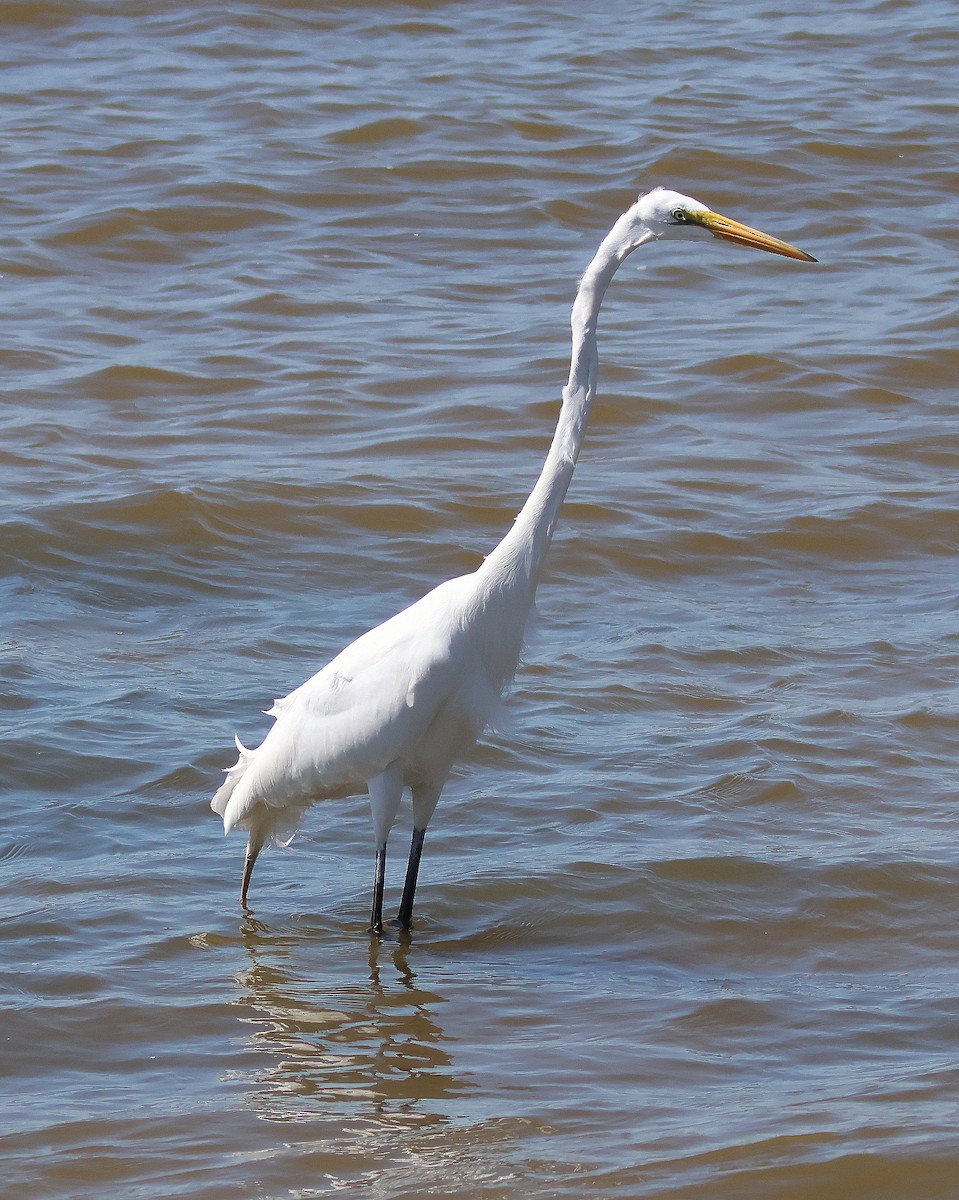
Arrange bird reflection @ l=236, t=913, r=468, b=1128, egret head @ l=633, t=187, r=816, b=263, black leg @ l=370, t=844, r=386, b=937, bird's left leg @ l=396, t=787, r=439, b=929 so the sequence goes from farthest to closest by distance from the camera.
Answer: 1. bird's left leg @ l=396, t=787, r=439, b=929
2. black leg @ l=370, t=844, r=386, b=937
3. egret head @ l=633, t=187, r=816, b=263
4. bird reflection @ l=236, t=913, r=468, b=1128

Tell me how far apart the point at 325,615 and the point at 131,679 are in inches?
40.6

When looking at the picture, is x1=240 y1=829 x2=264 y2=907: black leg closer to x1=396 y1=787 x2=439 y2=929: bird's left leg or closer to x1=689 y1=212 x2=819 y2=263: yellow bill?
x1=396 y1=787 x2=439 y2=929: bird's left leg

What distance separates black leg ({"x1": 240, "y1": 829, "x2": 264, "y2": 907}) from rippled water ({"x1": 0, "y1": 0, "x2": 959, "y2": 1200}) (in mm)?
92

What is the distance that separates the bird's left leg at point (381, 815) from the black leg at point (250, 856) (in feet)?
1.28

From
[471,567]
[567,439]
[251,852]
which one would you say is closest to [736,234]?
[567,439]

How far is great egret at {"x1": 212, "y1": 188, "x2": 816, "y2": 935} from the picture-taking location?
195 inches

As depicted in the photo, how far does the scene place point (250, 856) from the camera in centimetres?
534

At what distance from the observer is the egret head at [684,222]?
4.92m

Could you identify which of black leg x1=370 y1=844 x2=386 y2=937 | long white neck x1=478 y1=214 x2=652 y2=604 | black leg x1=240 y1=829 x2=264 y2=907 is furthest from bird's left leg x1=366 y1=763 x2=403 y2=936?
long white neck x1=478 y1=214 x2=652 y2=604

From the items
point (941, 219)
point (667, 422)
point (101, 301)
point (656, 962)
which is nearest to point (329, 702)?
point (656, 962)

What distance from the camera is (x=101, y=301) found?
37.2ft

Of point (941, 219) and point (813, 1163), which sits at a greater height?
point (941, 219)

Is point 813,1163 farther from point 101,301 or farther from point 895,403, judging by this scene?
point 101,301

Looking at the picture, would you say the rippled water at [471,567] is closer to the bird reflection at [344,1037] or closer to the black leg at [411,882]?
the bird reflection at [344,1037]
